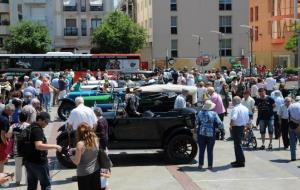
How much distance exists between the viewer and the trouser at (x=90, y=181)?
8727 millimetres

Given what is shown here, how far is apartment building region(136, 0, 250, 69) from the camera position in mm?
71500

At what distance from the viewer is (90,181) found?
28.7 feet

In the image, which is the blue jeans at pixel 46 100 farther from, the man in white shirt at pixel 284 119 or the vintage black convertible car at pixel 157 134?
the man in white shirt at pixel 284 119

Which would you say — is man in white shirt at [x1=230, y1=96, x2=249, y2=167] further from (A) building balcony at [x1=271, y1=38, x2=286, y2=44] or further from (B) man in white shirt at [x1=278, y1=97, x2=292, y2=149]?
(A) building balcony at [x1=271, y1=38, x2=286, y2=44]

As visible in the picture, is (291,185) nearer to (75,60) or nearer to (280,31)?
(75,60)

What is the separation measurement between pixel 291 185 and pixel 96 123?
4.38 meters

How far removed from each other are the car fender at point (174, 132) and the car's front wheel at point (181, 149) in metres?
0.08

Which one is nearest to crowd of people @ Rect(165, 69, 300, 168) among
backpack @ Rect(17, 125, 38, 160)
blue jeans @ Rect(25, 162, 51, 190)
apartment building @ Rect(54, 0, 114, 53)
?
blue jeans @ Rect(25, 162, 51, 190)

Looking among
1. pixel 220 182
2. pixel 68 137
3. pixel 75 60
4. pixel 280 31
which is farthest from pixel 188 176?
pixel 280 31

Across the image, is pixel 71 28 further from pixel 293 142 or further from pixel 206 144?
pixel 206 144

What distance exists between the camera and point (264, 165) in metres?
14.8

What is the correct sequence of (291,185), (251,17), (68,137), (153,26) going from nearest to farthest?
(291,185) < (68,137) < (153,26) < (251,17)

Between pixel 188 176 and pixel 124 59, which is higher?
pixel 124 59

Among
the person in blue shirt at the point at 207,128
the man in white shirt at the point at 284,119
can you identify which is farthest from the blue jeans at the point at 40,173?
the man in white shirt at the point at 284,119
